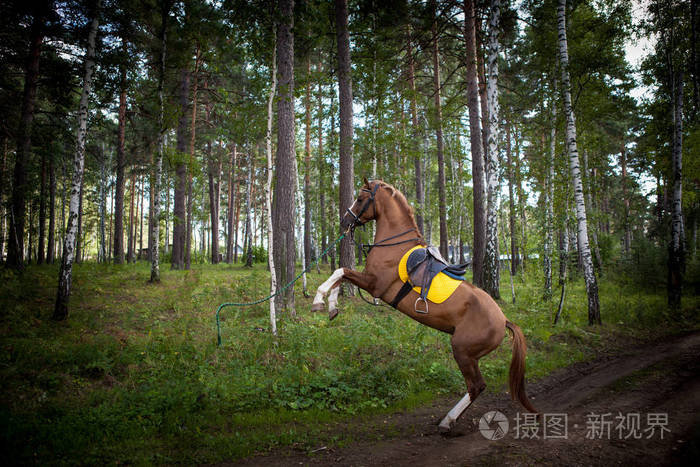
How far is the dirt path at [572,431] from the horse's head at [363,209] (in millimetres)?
3003

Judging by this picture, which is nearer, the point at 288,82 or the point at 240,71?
the point at 288,82

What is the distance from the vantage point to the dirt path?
355 cm

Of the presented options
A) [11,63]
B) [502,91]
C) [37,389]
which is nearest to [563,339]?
[37,389]

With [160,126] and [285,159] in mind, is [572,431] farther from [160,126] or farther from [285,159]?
[160,126]

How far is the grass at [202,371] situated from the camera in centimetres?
394

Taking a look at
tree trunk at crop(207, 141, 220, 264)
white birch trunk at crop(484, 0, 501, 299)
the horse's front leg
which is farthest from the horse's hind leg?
tree trunk at crop(207, 141, 220, 264)

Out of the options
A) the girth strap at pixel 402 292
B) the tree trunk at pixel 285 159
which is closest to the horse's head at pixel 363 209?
the girth strap at pixel 402 292

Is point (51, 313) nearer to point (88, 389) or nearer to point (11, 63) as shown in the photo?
point (88, 389)

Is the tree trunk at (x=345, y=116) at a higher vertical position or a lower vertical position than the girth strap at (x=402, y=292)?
higher

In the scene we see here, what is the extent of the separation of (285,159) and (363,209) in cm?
395

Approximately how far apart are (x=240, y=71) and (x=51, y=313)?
15438 mm

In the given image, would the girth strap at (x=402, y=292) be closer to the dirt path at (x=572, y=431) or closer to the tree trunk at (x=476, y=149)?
the dirt path at (x=572, y=431)

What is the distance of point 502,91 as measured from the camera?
850 inches

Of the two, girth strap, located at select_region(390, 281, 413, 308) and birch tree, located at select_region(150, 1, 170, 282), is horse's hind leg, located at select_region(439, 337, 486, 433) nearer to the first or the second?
girth strap, located at select_region(390, 281, 413, 308)
